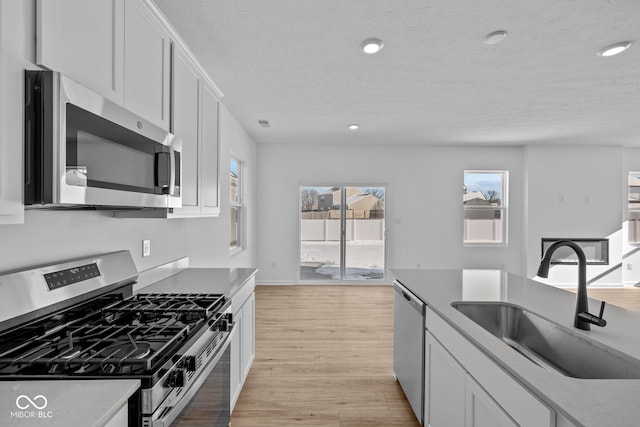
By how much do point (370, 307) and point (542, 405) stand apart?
396 cm

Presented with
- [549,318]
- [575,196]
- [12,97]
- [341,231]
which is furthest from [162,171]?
[575,196]

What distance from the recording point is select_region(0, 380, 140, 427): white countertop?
2.51 ft

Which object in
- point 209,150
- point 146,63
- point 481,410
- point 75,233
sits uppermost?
point 146,63

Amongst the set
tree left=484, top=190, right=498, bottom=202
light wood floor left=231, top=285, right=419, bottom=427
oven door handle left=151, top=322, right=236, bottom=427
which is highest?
tree left=484, top=190, right=498, bottom=202

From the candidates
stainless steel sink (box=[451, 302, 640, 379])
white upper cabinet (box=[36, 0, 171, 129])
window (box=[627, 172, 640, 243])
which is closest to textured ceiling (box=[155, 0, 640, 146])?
white upper cabinet (box=[36, 0, 171, 129])

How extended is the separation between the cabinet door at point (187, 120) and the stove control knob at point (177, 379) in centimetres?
112

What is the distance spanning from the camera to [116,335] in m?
1.24

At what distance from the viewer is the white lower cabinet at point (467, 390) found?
1.03 meters

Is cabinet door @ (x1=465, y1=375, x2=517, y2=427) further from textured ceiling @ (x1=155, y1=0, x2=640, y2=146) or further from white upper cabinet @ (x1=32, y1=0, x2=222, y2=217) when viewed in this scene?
textured ceiling @ (x1=155, y1=0, x2=640, y2=146)

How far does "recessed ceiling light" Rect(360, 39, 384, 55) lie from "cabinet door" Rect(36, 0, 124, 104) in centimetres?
156

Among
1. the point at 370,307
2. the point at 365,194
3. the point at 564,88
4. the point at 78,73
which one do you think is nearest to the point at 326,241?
the point at 365,194

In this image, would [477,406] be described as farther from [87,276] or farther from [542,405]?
[87,276]

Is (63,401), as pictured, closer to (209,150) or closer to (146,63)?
(146,63)

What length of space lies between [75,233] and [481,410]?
1898 millimetres
